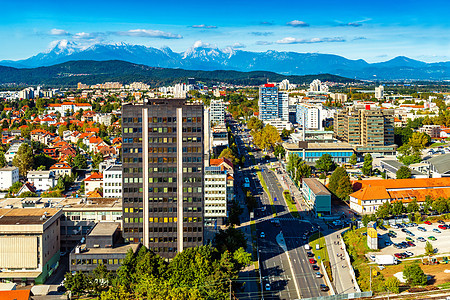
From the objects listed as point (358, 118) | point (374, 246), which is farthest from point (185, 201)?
point (358, 118)

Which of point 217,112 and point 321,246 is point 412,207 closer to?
point 321,246

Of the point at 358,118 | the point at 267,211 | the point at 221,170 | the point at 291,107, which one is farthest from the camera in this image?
the point at 291,107

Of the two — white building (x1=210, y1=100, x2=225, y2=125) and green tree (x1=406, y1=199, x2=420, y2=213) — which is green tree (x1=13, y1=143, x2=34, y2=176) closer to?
white building (x1=210, y1=100, x2=225, y2=125)

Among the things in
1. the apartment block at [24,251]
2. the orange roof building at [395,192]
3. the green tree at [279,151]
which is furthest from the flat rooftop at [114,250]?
the green tree at [279,151]

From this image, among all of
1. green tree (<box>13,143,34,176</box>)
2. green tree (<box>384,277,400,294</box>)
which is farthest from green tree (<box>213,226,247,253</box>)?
green tree (<box>13,143,34,176</box>)

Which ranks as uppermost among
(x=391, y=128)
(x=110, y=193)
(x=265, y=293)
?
(x=391, y=128)

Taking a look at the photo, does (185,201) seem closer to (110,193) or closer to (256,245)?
(256,245)

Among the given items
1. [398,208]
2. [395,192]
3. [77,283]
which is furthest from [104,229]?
[395,192]
